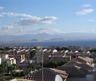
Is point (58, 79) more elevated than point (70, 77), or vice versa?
point (58, 79)

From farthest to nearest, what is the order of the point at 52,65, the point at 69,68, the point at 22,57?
1. the point at 22,57
2. the point at 52,65
3. the point at 69,68

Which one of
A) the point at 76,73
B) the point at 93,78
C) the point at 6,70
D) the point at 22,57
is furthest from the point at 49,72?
the point at 22,57

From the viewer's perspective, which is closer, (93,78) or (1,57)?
(93,78)

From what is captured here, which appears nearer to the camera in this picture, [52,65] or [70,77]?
[70,77]

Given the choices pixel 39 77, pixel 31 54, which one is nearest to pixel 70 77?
pixel 39 77

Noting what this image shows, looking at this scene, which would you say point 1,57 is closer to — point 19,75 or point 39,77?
point 19,75

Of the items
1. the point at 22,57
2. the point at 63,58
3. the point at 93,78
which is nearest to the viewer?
the point at 93,78

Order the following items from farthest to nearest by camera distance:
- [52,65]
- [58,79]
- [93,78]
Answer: [52,65]
[93,78]
[58,79]

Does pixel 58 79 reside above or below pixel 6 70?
above

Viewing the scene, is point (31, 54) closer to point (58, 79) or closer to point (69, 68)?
point (69, 68)
